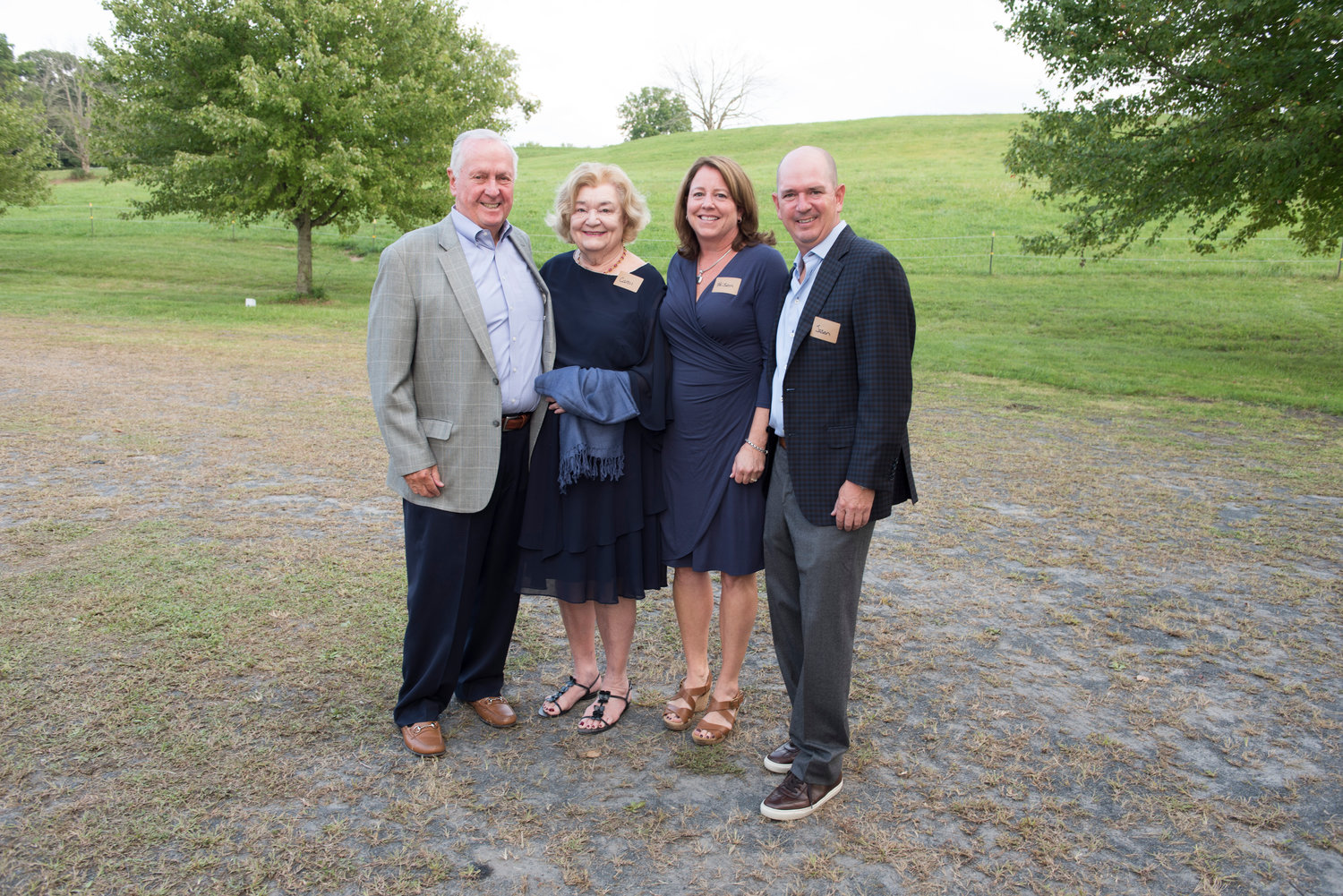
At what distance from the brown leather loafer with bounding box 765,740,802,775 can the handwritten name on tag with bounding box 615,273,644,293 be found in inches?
70.4

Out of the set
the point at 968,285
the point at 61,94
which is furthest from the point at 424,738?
the point at 61,94

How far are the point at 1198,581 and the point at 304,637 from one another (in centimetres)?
487

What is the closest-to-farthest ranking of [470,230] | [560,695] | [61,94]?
[470,230] < [560,695] < [61,94]

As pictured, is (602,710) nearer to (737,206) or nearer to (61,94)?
(737,206)

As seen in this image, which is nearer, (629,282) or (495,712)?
(629,282)

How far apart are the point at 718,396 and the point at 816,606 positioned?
2.79 feet

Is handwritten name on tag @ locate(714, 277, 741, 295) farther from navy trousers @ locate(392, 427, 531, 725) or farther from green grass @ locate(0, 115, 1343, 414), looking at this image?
green grass @ locate(0, 115, 1343, 414)

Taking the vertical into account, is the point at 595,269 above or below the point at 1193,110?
below

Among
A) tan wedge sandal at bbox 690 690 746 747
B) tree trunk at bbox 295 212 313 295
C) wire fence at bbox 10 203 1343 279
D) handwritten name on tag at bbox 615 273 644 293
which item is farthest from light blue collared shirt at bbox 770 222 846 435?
tree trunk at bbox 295 212 313 295

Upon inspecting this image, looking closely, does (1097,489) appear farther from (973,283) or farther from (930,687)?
(973,283)

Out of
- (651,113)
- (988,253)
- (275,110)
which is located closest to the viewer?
(275,110)

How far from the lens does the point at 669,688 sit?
4.07 meters

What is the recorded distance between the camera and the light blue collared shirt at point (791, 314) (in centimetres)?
308

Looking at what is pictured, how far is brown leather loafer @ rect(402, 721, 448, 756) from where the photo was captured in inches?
134
